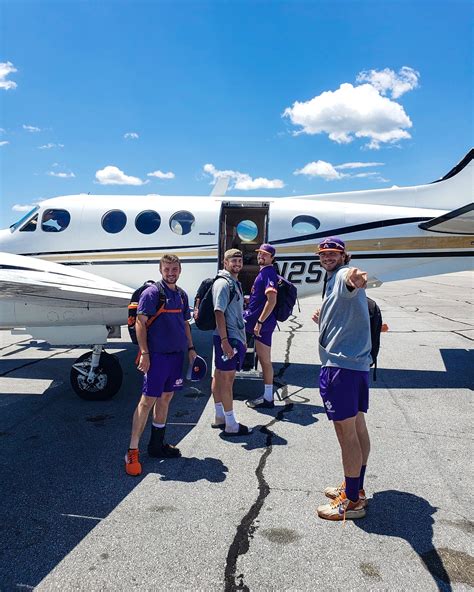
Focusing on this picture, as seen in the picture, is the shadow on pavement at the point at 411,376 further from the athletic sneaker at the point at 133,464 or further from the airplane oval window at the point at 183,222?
the athletic sneaker at the point at 133,464

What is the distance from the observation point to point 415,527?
3.10 metres

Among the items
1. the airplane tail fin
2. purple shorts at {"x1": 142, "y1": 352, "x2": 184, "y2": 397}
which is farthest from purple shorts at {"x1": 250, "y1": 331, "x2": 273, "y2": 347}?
the airplane tail fin

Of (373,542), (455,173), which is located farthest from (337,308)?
(455,173)

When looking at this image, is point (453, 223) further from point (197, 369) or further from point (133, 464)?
point (133, 464)

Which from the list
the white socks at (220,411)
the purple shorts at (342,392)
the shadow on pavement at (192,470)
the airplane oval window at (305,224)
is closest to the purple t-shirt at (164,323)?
the shadow on pavement at (192,470)

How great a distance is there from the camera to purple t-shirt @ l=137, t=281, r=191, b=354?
3.83 meters

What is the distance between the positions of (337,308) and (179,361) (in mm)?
1615

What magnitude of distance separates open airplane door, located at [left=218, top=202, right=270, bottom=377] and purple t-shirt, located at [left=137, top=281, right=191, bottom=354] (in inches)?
141

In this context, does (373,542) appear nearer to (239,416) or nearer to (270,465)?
(270,465)

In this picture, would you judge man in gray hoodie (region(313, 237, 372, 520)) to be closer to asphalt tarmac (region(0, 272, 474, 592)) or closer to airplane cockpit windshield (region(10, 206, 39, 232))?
asphalt tarmac (region(0, 272, 474, 592))

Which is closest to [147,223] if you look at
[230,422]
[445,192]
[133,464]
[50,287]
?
[50,287]

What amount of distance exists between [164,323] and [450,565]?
2.66 meters

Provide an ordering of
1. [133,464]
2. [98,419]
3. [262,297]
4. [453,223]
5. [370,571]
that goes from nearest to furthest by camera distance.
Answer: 1. [370,571]
2. [133,464]
3. [98,419]
4. [262,297]
5. [453,223]

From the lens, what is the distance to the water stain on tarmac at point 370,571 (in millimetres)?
2611
